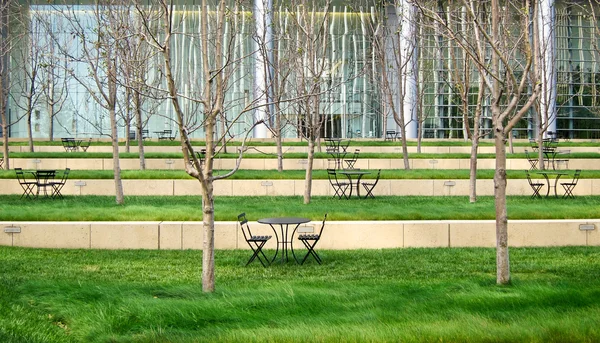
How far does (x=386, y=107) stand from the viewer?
36094mm

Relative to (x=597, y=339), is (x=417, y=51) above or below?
above

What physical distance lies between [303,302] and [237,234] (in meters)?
4.98

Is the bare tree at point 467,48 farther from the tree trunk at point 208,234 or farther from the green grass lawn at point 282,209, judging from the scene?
the tree trunk at point 208,234

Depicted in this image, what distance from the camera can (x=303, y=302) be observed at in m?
7.79

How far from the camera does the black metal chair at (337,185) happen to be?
1836 cm

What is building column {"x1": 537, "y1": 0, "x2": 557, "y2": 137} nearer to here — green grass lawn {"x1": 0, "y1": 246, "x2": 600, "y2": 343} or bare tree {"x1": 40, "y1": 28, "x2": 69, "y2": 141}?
green grass lawn {"x1": 0, "y1": 246, "x2": 600, "y2": 343}

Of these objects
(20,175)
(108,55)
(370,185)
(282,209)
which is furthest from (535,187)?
(20,175)

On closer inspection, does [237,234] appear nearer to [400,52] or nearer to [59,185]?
[59,185]

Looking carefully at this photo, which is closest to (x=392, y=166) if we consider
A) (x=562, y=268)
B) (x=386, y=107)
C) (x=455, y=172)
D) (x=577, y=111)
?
(x=455, y=172)

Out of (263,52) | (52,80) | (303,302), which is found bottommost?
(303,302)

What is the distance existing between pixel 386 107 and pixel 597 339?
30070mm

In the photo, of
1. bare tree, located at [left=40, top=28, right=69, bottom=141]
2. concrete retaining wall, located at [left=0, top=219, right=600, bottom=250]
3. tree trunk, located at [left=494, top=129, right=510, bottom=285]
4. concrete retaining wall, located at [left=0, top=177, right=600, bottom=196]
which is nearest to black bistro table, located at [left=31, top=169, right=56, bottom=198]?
concrete retaining wall, located at [left=0, top=177, right=600, bottom=196]

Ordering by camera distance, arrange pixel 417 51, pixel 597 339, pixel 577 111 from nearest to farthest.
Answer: pixel 597 339 → pixel 417 51 → pixel 577 111

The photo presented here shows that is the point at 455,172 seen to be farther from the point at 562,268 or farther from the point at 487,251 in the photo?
the point at 562,268
